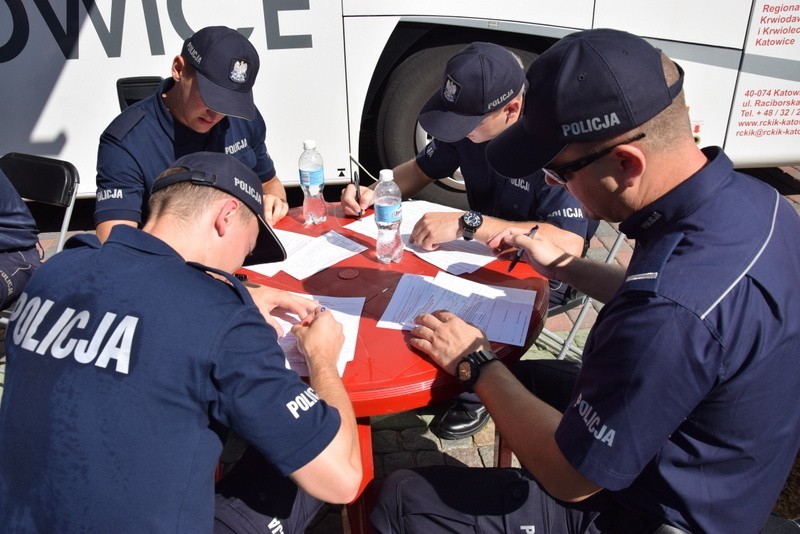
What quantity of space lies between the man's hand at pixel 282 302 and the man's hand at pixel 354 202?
80 centimetres

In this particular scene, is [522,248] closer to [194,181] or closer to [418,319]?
[418,319]

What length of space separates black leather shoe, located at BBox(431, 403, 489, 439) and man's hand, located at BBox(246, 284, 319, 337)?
115cm

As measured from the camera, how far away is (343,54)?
13.4ft

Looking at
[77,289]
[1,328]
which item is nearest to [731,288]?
[77,289]

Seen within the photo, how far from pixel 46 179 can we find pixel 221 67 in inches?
53.3

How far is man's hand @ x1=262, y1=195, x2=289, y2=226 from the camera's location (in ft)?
8.87

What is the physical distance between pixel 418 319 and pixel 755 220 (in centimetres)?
95

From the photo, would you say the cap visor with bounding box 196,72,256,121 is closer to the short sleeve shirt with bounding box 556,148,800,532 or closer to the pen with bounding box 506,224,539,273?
the pen with bounding box 506,224,539,273

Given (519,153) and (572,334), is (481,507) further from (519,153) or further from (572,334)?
(572,334)

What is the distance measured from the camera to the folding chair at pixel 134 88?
11.8 ft

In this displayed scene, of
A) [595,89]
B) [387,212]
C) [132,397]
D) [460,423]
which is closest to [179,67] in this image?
[387,212]

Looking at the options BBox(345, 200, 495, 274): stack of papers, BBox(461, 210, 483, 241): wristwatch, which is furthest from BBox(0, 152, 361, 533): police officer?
BBox(461, 210, 483, 241): wristwatch

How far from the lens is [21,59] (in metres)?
3.89

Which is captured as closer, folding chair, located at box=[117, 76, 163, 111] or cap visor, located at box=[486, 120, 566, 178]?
cap visor, located at box=[486, 120, 566, 178]
